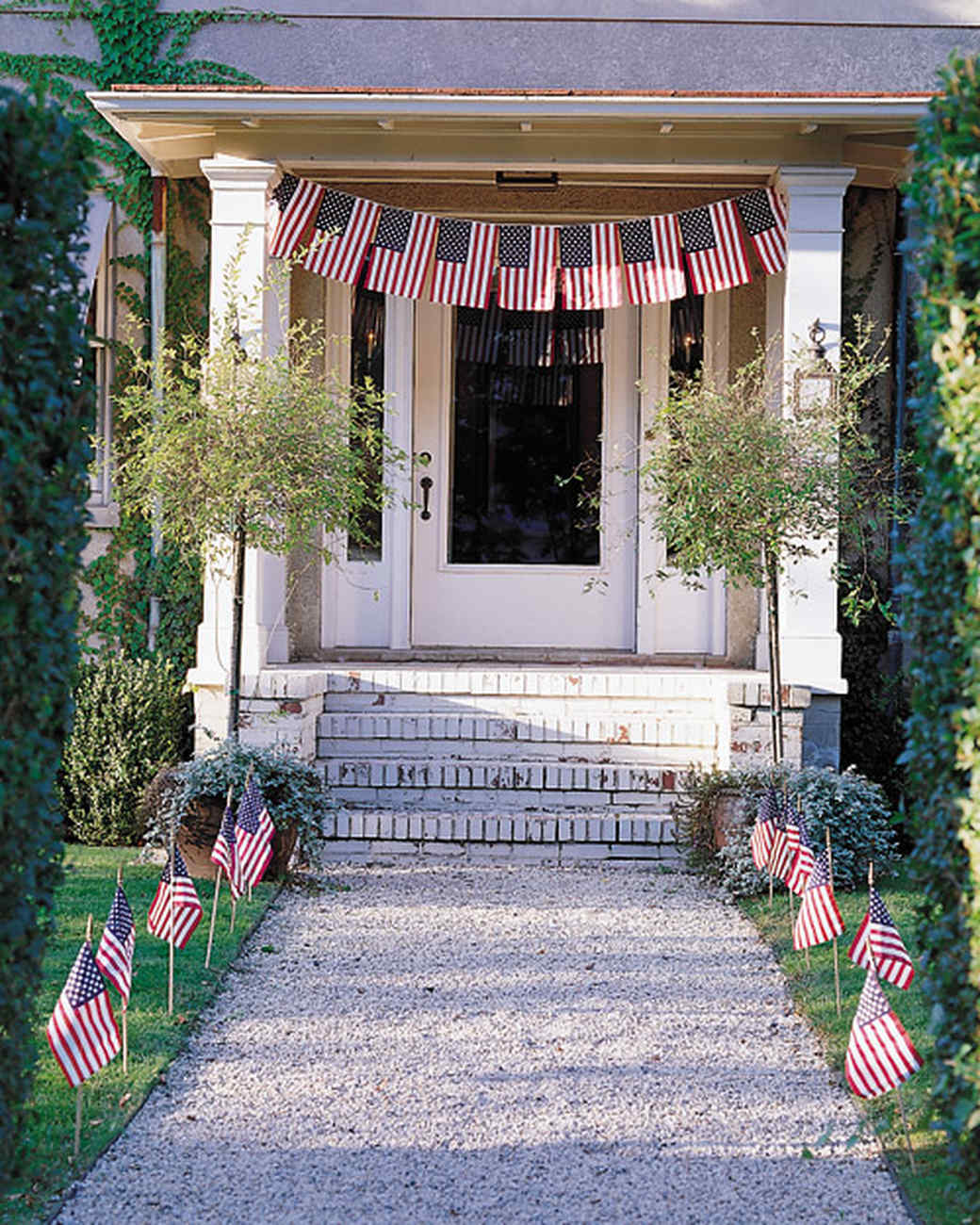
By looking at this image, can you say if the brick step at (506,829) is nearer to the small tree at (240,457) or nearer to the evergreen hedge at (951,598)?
the small tree at (240,457)

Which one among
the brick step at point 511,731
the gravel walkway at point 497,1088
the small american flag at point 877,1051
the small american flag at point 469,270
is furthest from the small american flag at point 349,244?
the small american flag at point 877,1051

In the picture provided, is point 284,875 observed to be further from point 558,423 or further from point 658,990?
point 558,423

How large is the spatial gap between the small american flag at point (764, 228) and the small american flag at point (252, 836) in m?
4.55

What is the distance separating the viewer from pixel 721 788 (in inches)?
289

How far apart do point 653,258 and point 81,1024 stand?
610 cm

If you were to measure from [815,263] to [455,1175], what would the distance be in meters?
5.92

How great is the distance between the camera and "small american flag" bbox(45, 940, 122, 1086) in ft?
12.5

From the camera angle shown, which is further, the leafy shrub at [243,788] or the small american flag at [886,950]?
the leafy shrub at [243,788]

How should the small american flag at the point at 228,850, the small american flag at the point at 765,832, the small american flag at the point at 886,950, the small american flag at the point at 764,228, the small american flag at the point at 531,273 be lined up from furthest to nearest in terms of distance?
1. the small american flag at the point at 531,273
2. the small american flag at the point at 764,228
3. the small american flag at the point at 765,832
4. the small american flag at the point at 228,850
5. the small american flag at the point at 886,950

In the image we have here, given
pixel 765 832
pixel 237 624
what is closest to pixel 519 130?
pixel 237 624

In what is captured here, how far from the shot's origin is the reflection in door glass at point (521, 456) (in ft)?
33.0

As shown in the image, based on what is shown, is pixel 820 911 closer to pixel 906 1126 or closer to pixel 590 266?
pixel 906 1126

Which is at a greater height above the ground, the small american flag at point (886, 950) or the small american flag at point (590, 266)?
the small american flag at point (590, 266)

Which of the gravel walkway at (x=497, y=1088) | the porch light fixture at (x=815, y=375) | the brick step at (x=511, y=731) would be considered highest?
the porch light fixture at (x=815, y=375)
